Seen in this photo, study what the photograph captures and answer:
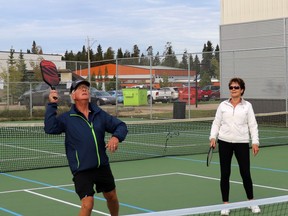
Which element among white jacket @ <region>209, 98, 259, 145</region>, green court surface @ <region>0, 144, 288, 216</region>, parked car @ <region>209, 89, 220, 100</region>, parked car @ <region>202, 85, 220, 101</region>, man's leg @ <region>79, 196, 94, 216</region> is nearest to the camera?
man's leg @ <region>79, 196, 94, 216</region>

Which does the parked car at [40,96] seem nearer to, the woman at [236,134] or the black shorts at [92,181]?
the woman at [236,134]

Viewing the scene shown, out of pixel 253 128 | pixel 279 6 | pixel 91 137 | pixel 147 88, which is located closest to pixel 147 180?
pixel 253 128

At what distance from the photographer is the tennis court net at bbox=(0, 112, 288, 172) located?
12.7 meters

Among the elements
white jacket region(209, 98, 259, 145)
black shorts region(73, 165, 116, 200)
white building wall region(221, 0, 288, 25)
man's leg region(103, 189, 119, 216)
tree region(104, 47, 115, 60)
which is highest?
tree region(104, 47, 115, 60)

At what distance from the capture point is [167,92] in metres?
27.6

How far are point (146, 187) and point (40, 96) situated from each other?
70.5ft

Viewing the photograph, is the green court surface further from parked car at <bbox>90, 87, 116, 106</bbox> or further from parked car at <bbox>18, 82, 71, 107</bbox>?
parked car at <bbox>90, 87, 116, 106</bbox>

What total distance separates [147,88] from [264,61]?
719cm

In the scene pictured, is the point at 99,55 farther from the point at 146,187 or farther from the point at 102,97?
the point at 146,187

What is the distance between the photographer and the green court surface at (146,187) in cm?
778

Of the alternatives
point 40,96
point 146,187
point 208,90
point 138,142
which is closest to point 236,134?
point 146,187

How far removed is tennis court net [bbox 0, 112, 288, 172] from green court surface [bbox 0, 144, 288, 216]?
3.27ft

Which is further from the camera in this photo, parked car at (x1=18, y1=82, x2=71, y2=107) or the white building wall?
parked car at (x1=18, y1=82, x2=71, y2=107)

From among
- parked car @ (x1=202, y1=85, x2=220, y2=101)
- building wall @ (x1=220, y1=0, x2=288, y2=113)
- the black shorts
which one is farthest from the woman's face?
parked car @ (x1=202, y1=85, x2=220, y2=101)
